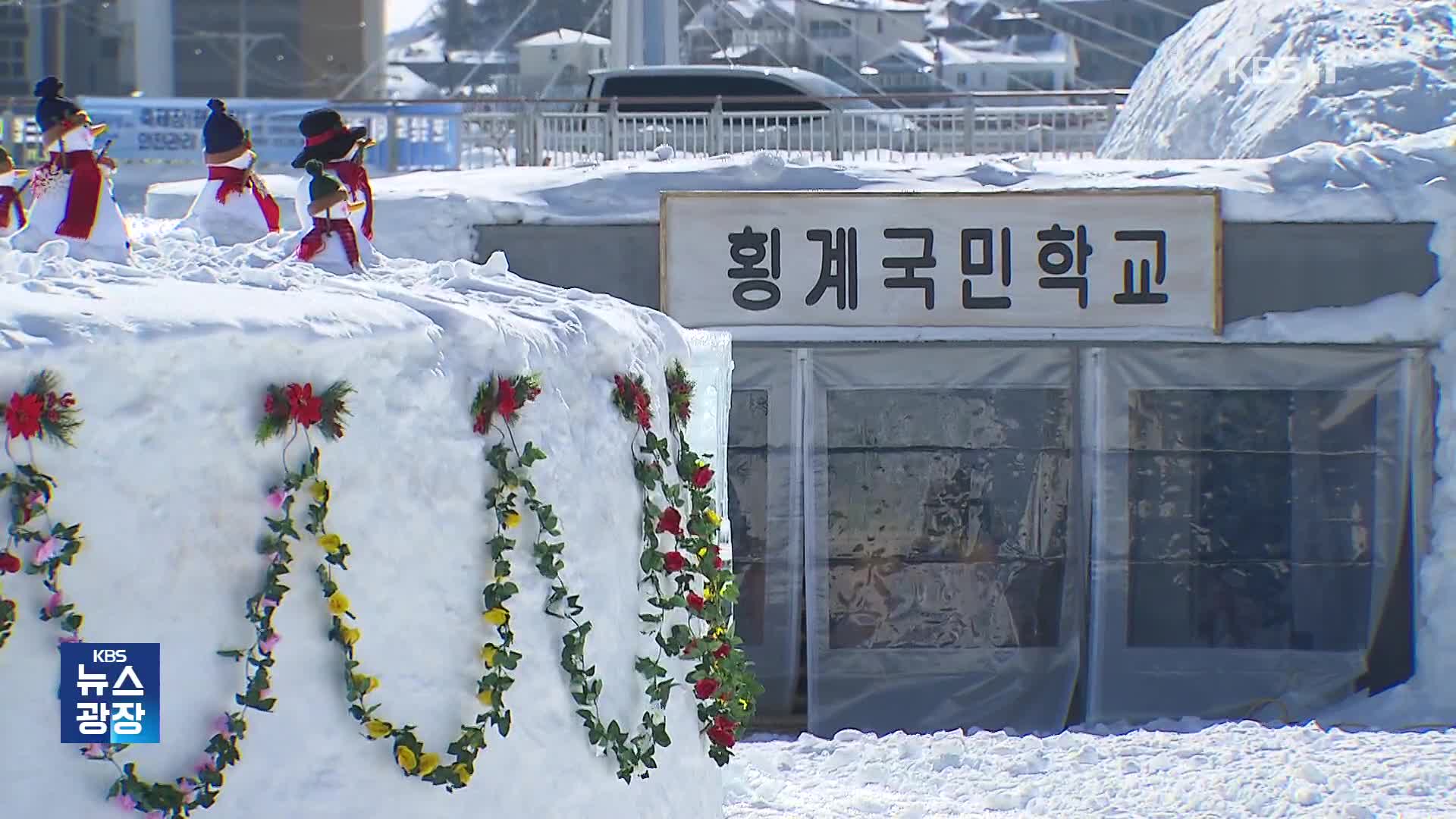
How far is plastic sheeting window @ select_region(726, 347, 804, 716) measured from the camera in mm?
8375

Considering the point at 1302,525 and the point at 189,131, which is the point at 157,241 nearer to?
the point at 1302,525

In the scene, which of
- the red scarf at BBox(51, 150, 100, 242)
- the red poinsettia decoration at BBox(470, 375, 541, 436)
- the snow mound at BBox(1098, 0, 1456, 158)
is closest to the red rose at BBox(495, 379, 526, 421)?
the red poinsettia decoration at BBox(470, 375, 541, 436)

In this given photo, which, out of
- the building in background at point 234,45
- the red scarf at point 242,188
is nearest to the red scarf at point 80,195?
the red scarf at point 242,188

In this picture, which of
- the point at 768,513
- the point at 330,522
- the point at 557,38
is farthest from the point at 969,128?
the point at 557,38

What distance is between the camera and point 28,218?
19.3 feet

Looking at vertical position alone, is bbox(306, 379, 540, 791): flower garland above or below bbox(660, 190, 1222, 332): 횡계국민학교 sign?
below

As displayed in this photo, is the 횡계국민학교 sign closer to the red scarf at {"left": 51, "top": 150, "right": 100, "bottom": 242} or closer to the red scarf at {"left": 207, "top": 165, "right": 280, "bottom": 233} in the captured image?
the red scarf at {"left": 207, "top": 165, "right": 280, "bottom": 233}

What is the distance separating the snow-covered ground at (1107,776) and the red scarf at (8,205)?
3.42 meters

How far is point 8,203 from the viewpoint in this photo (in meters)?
6.58

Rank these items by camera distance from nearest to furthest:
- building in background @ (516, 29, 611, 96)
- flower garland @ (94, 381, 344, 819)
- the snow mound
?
flower garland @ (94, 381, 344, 819) < the snow mound < building in background @ (516, 29, 611, 96)

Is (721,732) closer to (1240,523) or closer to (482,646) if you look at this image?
(482,646)

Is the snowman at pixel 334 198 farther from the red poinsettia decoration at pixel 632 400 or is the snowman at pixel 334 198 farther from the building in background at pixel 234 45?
the building in background at pixel 234 45

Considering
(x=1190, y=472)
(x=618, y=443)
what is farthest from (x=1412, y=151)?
(x=618, y=443)

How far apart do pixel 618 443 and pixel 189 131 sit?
35.7 ft
